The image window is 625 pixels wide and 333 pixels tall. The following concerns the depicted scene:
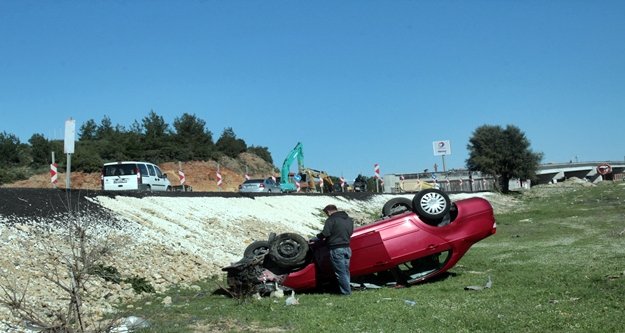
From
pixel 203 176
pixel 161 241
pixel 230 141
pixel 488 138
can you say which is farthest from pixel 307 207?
pixel 230 141

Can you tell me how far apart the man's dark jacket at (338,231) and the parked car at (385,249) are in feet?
1.20

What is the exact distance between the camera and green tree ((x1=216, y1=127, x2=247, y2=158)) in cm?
8231

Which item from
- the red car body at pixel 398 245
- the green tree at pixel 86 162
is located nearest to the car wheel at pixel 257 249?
the red car body at pixel 398 245

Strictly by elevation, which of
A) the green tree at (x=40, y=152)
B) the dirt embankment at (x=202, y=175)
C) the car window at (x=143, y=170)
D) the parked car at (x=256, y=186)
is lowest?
the parked car at (x=256, y=186)

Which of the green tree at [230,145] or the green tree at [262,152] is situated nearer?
the green tree at [230,145]

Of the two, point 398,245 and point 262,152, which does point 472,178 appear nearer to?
point 262,152

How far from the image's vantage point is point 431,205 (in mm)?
11289

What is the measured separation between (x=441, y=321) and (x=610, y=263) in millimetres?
5612

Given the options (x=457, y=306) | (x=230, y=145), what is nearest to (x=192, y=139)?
(x=230, y=145)

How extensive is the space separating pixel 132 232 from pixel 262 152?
80.0 meters

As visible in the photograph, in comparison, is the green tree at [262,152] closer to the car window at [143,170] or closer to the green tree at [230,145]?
the green tree at [230,145]

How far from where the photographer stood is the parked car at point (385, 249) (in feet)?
36.0

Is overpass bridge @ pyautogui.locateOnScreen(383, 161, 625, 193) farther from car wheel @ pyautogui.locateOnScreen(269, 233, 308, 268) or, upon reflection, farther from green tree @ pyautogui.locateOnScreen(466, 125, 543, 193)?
car wheel @ pyautogui.locateOnScreen(269, 233, 308, 268)

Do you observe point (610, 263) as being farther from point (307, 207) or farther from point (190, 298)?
point (307, 207)
